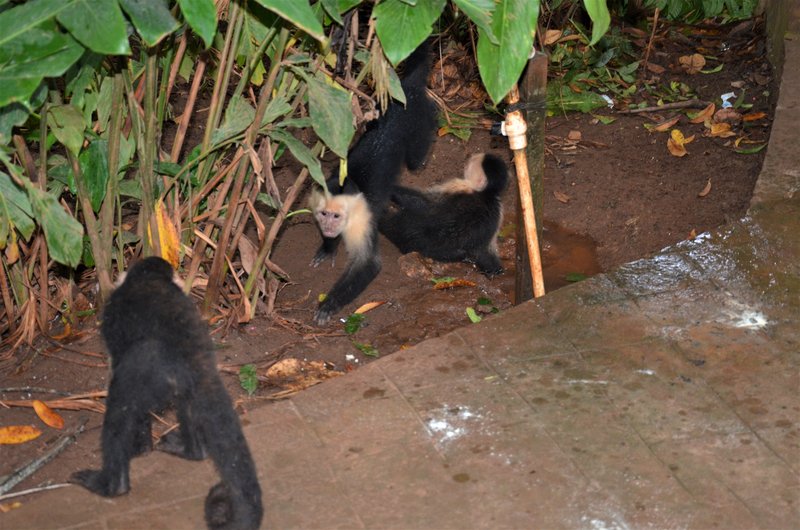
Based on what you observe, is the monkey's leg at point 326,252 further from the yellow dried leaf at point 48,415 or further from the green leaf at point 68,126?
the green leaf at point 68,126

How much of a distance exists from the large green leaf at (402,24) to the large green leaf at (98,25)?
0.83 meters

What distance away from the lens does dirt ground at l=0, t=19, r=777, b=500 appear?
394 cm

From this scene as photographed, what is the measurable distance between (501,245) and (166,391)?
2953 millimetres

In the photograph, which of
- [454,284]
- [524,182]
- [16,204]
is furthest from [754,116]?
[16,204]

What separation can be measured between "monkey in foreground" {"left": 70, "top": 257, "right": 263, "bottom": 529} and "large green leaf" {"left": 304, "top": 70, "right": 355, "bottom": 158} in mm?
773

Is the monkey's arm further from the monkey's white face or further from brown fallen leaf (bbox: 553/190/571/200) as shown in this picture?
brown fallen leaf (bbox: 553/190/571/200)

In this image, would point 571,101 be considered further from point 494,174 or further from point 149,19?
point 149,19

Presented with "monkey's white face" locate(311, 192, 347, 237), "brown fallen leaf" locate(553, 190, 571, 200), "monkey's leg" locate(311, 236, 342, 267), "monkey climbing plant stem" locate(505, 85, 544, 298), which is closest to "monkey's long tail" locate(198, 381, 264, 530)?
"monkey climbing plant stem" locate(505, 85, 544, 298)

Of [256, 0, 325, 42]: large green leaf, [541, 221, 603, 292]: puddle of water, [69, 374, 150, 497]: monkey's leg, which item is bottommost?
[541, 221, 603, 292]: puddle of water

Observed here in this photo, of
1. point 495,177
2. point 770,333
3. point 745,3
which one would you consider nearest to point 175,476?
point 770,333

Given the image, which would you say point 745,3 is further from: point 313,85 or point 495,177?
point 313,85

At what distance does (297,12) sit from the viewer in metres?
2.86

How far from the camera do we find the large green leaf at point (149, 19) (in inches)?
111

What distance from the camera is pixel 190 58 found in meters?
4.12
